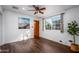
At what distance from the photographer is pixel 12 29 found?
6.21 feet

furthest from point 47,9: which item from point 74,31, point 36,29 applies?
point 74,31

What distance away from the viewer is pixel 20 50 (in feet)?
5.88

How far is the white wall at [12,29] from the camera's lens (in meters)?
1.84

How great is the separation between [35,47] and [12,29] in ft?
2.19

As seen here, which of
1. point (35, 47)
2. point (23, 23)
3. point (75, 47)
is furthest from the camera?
point (23, 23)

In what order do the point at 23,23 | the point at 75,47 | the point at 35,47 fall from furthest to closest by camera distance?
the point at 23,23 → the point at 35,47 → the point at 75,47

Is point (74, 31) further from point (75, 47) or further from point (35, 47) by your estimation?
point (35, 47)

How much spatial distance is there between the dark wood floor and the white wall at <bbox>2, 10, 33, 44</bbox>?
0.39 feet

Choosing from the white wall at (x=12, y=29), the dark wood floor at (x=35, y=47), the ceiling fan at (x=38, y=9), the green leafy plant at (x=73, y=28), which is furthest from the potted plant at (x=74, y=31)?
the white wall at (x=12, y=29)

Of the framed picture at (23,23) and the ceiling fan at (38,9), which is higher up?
the ceiling fan at (38,9)

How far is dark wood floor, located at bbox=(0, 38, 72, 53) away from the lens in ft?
5.83

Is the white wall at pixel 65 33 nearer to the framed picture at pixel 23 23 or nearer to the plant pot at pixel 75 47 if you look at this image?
the plant pot at pixel 75 47

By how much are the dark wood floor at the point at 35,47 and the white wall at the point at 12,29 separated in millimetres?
119
